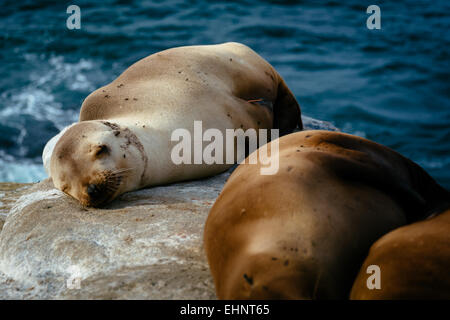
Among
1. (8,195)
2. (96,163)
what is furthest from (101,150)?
(8,195)

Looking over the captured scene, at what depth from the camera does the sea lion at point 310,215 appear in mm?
2320

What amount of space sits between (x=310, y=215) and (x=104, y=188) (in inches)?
68.7

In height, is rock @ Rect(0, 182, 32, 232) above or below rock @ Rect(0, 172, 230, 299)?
below

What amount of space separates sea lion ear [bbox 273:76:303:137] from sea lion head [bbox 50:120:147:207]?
1.79 m

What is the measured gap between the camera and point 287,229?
2.46 metres

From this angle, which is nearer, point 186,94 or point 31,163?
point 186,94

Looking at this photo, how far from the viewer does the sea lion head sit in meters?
3.88

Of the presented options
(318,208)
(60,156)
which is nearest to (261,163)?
(318,208)

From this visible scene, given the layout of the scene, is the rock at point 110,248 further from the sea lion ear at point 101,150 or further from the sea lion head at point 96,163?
the sea lion ear at point 101,150

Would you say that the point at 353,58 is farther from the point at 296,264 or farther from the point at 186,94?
the point at 296,264

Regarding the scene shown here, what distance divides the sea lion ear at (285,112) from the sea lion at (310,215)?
227 centimetres

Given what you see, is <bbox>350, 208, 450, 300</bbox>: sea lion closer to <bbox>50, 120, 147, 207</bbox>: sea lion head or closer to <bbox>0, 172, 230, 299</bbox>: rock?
<bbox>0, 172, 230, 299</bbox>: rock

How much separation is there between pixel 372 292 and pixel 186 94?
8.96 ft

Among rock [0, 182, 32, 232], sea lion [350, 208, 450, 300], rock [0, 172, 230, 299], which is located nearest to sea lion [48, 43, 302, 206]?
rock [0, 172, 230, 299]
